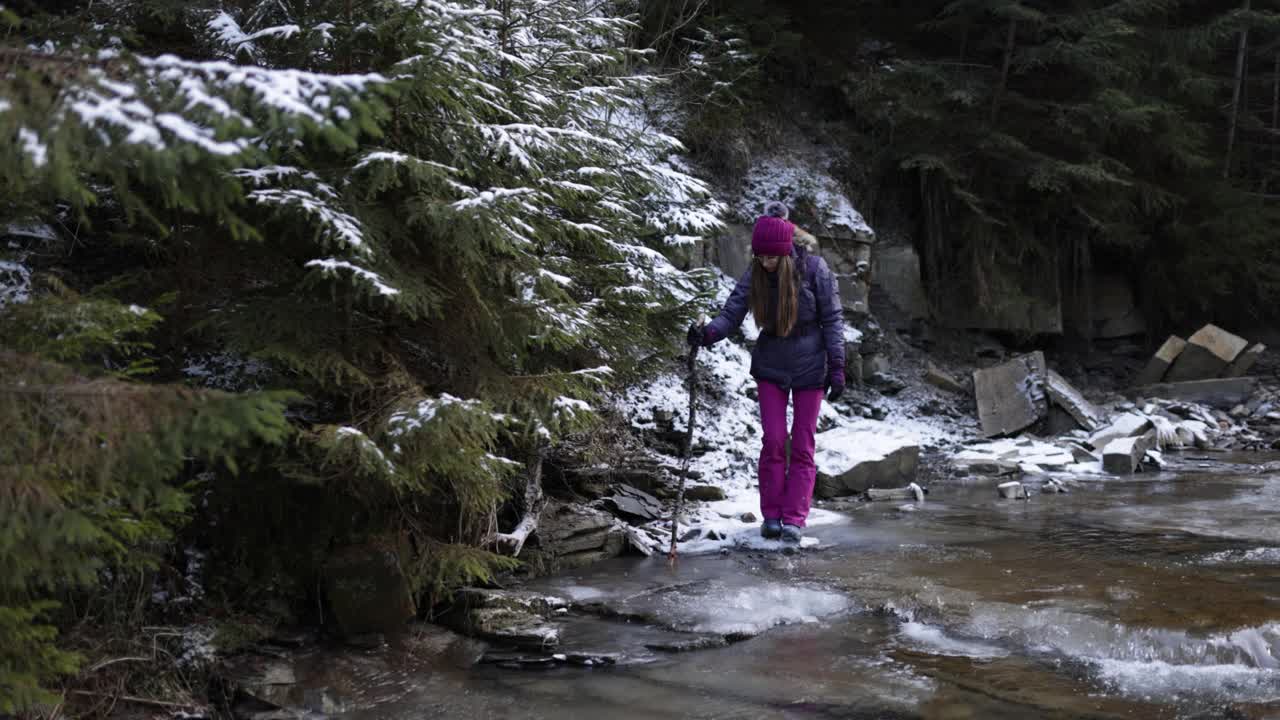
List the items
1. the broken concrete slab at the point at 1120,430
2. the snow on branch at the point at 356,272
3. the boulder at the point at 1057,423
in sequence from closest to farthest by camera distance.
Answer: the snow on branch at the point at 356,272, the broken concrete slab at the point at 1120,430, the boulder at the point at 1057,423

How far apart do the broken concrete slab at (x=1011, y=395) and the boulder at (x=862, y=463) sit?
3994 millimetres

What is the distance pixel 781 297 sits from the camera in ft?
22.1

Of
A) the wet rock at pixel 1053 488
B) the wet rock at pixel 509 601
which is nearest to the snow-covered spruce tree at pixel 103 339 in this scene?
the wet rock at pixel 509 601

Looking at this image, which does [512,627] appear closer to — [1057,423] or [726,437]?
[726,437]

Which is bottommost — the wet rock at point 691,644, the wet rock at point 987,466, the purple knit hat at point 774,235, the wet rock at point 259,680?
the wet rock at point 987,466

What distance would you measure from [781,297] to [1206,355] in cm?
1270

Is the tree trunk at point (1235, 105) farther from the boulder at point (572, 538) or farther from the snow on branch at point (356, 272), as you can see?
the snow on branch at point (356, 272)

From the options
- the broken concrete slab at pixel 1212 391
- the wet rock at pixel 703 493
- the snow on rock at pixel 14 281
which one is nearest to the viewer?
the snow on rock at pixel 14 281

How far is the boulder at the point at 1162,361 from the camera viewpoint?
52.2 feet

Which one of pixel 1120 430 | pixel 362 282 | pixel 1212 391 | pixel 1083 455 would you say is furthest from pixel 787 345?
pixel 1212 391

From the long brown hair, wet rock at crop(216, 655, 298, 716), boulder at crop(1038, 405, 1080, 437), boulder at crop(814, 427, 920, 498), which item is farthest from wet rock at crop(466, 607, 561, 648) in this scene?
boulder at crop(1038, 405, 1080, 437)

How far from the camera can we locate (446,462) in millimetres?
4336

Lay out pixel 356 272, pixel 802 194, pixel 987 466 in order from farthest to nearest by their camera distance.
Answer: pixel 802 194
pixel 987 466
pixel 356 272

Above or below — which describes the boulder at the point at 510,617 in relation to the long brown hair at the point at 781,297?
below
